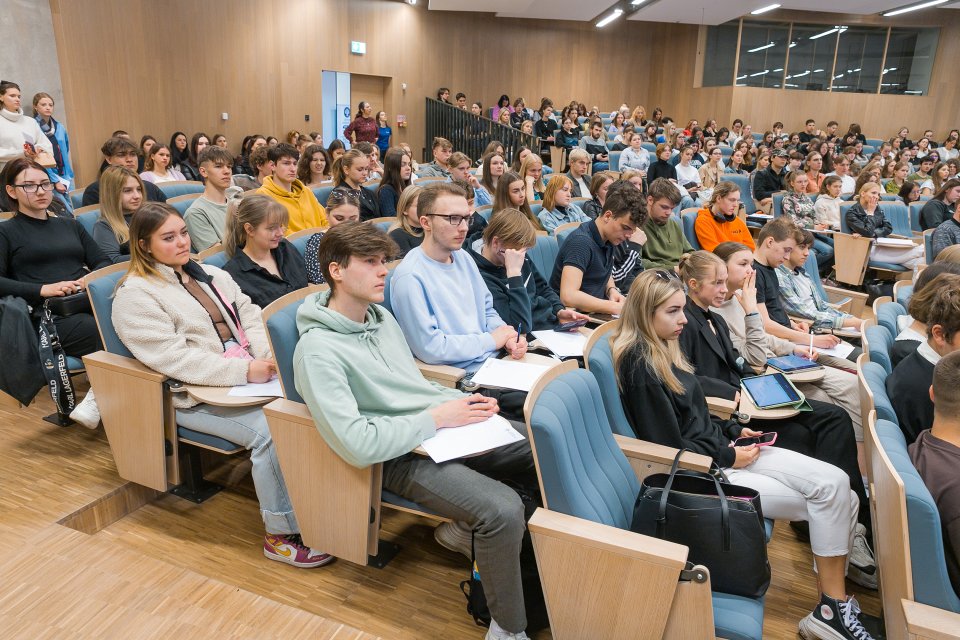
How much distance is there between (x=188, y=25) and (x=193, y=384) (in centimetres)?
815

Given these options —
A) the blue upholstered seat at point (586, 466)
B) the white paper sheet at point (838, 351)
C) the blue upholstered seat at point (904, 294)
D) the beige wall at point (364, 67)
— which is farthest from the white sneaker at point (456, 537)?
the beige wall at point (364, 67)

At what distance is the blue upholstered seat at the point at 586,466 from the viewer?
160 cm

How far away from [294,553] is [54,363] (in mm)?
1295

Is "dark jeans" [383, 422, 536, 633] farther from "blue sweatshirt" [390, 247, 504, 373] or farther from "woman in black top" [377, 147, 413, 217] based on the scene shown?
"woman in black top" [377, 147, 413, 217]

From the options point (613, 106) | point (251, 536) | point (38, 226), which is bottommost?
point (251, 536)

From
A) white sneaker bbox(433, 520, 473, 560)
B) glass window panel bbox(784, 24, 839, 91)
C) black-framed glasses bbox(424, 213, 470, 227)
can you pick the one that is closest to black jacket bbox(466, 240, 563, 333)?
black-framed glasses bbox(424, 213, 470, 227)

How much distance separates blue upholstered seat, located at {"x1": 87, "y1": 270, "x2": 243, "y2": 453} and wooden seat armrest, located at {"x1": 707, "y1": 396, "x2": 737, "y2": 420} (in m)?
1.64

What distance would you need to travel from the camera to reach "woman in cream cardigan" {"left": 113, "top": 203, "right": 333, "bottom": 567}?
2.15m

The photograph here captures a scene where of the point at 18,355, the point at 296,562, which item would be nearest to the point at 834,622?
the point at 296,562

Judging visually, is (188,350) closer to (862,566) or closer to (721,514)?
(721,514)

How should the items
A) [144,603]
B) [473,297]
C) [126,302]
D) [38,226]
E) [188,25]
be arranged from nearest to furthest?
[144,603]
[126,302]
[473,297]
[38,226]
[188,25]

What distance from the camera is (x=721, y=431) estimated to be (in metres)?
2.29

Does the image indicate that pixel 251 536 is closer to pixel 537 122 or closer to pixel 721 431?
pixel 721 431

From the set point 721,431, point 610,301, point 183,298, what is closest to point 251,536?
point 183,298
